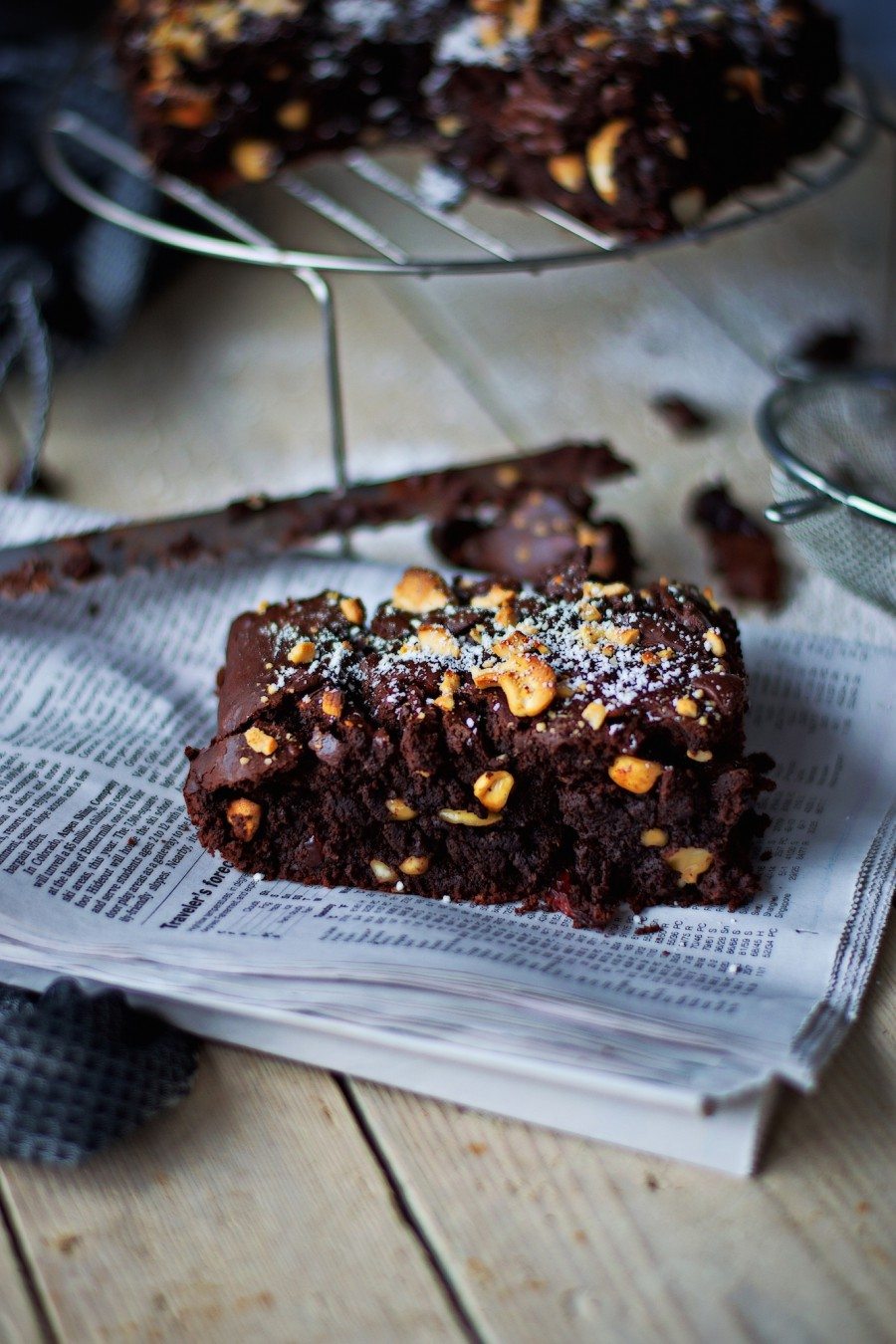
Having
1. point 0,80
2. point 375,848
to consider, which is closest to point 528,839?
point 375,848

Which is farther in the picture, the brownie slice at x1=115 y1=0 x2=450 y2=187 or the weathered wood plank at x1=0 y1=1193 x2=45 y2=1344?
the brownie slice at x1=115 y1=0 x2=450 y2=187

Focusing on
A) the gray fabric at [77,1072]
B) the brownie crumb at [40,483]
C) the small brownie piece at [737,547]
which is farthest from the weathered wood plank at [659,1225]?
the brownie crumb at [40,483]

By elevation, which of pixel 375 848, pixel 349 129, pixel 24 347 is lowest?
pixel 24 347

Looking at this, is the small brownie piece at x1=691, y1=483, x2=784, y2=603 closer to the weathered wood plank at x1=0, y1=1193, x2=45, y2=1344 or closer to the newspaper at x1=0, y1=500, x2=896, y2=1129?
the newspaper at x1=0, y1=500, x2=896, y2=1129

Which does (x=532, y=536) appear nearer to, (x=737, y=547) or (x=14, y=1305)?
(x=737, y=547)

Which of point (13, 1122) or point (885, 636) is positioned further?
point (885, 636)

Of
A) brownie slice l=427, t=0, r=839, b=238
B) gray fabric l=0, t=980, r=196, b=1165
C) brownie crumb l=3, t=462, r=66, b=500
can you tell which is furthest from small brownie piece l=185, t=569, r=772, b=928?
brownie crumb l=3, t=462, r=66, b=500

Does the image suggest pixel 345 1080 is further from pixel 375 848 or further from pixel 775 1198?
pixel 775 1198
